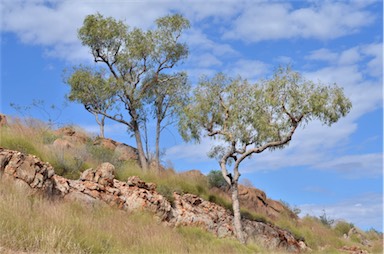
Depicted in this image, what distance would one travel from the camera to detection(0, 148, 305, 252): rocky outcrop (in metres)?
15.8

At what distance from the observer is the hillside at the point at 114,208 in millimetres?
10859

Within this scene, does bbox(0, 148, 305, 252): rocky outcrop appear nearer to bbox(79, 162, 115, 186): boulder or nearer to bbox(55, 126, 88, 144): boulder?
bbox(79, 162, 115, 186): boulder

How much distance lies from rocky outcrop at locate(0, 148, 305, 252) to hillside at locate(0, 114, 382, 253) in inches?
1.7

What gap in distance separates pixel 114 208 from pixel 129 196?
1.85 metres

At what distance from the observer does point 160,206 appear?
2081cm

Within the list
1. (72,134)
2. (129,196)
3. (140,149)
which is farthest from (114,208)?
(72,134)

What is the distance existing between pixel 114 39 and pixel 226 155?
527 inches

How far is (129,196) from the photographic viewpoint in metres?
20.2

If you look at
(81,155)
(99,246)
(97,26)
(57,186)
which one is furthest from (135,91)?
(99,246)

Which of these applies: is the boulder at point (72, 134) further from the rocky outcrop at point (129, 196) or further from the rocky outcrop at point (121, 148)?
the rocky outcrop at point (129, 196)

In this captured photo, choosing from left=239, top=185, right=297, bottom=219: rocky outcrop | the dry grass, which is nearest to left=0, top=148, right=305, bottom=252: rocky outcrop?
the dry grass

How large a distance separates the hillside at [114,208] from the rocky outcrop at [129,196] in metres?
0.04

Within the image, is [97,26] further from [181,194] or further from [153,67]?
[181,194]

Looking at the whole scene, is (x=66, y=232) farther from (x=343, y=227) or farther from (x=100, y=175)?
(x=343, y=227)
